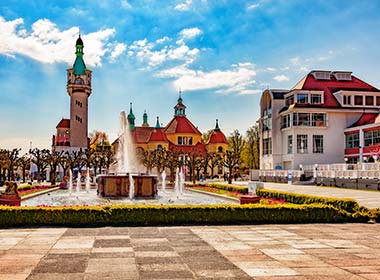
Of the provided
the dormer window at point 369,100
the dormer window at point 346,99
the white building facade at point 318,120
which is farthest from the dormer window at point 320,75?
the dormer window at point 369,100

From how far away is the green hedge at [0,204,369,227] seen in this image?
48.7ft

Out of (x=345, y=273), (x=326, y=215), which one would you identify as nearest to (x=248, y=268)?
(x=345, y=273)

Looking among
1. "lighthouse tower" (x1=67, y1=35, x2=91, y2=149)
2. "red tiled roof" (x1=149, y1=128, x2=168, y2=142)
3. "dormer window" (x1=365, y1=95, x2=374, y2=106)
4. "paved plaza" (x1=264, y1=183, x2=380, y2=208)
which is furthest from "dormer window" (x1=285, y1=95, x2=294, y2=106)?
"lighthouse tower" (x1=67, y1=35, x2=91, y2=149)

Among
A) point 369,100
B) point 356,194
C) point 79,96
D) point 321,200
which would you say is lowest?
point 356,194

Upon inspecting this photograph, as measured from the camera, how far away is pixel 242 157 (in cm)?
8988

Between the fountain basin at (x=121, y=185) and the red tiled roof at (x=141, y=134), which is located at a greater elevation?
the red tiled roof at (x=141, y=134)

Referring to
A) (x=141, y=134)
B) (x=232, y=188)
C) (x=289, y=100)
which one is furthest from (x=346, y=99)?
(x=141, y=134)

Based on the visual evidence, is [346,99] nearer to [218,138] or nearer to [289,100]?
[289,100]

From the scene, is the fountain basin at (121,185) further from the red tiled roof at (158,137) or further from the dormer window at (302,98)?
the red tiled roof at (158,137)

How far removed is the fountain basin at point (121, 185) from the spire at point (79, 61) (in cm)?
6227

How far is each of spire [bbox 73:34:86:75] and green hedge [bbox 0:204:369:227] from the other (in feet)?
246

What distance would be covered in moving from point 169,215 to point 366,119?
44857mm

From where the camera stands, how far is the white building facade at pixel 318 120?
55.8 m

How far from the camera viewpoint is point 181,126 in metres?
92.9
